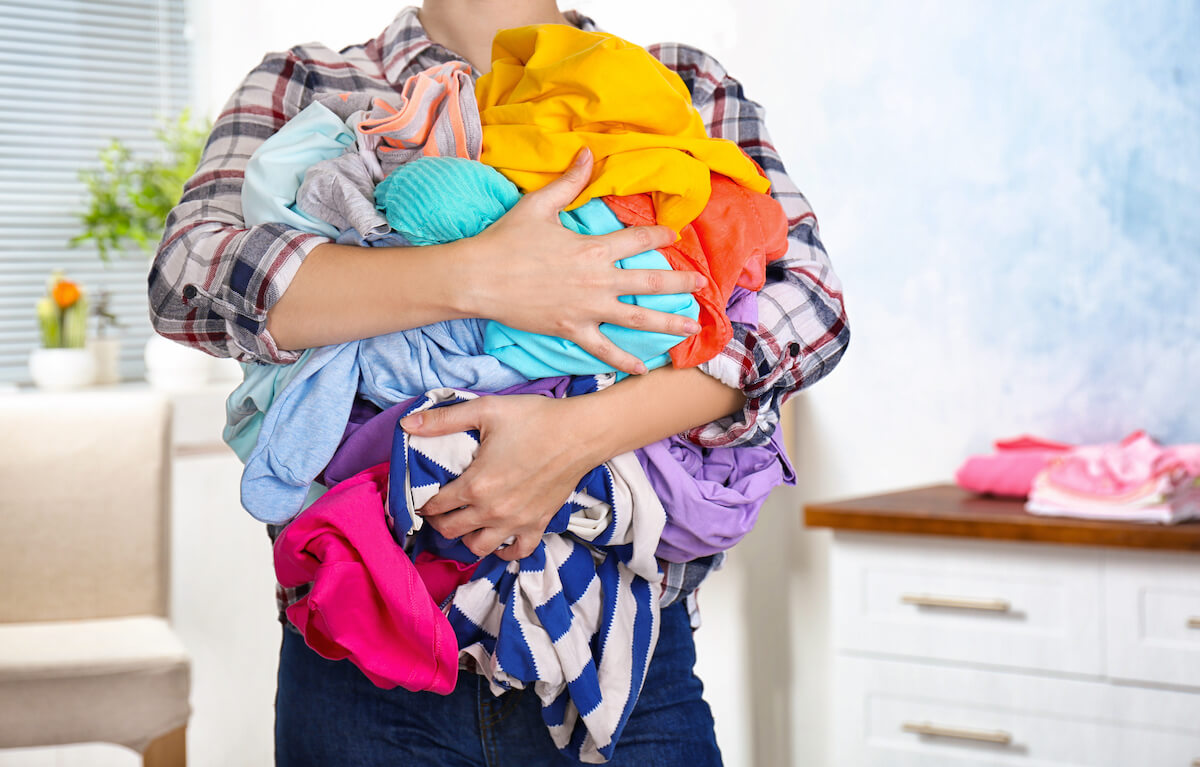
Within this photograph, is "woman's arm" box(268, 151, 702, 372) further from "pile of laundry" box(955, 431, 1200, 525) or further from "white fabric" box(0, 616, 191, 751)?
"white fabric" box(0, 616, 191, 751)

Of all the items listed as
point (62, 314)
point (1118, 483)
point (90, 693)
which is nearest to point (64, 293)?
point (62, 314)

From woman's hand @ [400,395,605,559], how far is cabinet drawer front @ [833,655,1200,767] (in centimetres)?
107

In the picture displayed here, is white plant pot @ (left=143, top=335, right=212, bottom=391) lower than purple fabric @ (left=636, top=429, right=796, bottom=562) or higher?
higher

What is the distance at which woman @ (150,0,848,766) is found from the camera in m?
0.69

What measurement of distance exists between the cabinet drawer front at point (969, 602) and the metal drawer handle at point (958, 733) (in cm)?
11

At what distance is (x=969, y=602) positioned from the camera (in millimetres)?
1524

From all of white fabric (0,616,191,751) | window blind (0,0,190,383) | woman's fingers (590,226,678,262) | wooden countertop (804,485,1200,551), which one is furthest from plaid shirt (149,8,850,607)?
window blind (0,0,190,383)

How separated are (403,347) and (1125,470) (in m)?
1.19

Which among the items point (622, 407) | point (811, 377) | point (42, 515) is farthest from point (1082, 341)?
point (42, 515)

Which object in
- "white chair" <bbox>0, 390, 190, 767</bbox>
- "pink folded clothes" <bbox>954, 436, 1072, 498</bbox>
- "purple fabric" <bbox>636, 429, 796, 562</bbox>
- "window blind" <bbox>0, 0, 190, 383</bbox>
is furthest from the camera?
"window blind" <bbox>0, 0, 190, 383</bbox>

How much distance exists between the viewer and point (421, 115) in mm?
712

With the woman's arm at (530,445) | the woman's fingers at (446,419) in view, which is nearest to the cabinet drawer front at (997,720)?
the woman's arm at (530,445)

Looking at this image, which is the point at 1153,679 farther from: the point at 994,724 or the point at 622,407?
the point at 622,407

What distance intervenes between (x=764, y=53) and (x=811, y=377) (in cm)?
146
